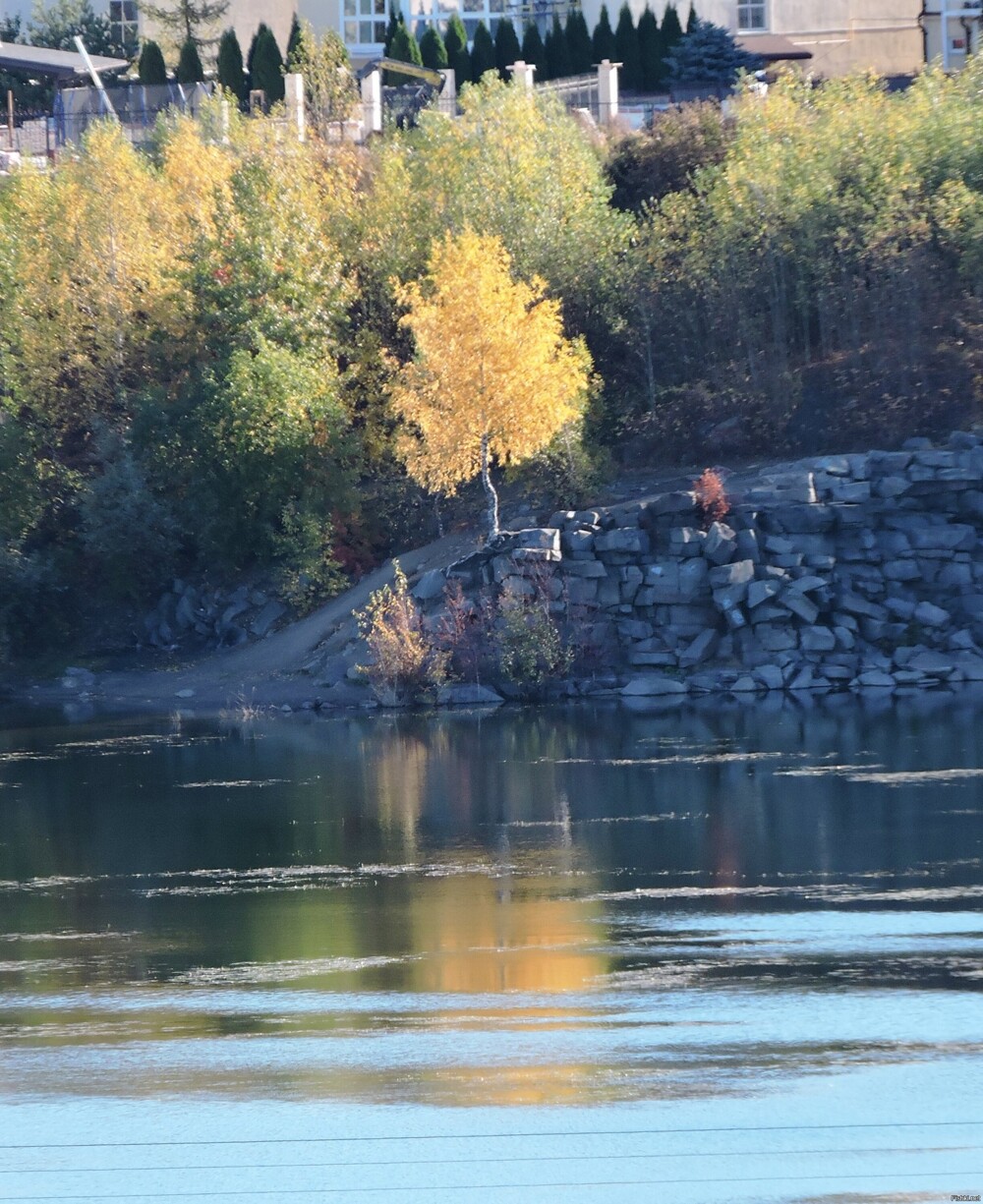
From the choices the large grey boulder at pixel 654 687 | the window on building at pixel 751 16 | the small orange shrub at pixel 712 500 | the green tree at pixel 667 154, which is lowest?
the large grey boulder at pixel 654 687

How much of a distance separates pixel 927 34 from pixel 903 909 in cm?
5126

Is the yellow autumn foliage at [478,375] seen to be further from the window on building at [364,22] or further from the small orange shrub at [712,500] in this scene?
the window on building at [364,22]

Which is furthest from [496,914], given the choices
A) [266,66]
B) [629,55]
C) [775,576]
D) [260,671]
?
[266,66]

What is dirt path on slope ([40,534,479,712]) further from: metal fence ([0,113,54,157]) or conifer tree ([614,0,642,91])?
conifer tree ([614,0,642,91])

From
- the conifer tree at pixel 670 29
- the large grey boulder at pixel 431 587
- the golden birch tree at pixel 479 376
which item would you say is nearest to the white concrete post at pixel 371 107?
the conifer tree at pixel 670 29

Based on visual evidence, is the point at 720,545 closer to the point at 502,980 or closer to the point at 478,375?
the point at 478,375

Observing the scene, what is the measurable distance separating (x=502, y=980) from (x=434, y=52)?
5129cm

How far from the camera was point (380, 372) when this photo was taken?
41.4m

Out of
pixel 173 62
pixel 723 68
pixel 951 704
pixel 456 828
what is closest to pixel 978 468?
pixel 951 704

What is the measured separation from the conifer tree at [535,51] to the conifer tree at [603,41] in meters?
1.79

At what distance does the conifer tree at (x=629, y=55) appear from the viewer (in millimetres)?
58281

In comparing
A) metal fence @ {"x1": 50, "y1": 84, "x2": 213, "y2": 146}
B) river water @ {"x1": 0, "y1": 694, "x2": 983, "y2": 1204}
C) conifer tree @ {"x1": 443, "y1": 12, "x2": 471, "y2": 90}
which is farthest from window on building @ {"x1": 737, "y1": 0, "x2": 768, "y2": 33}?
river water @ {"x1": 0, "y1": 694, "x2": 983, "y2": 1204}

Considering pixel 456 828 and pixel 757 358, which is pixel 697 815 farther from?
pixel 757 358

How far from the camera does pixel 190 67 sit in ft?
197
